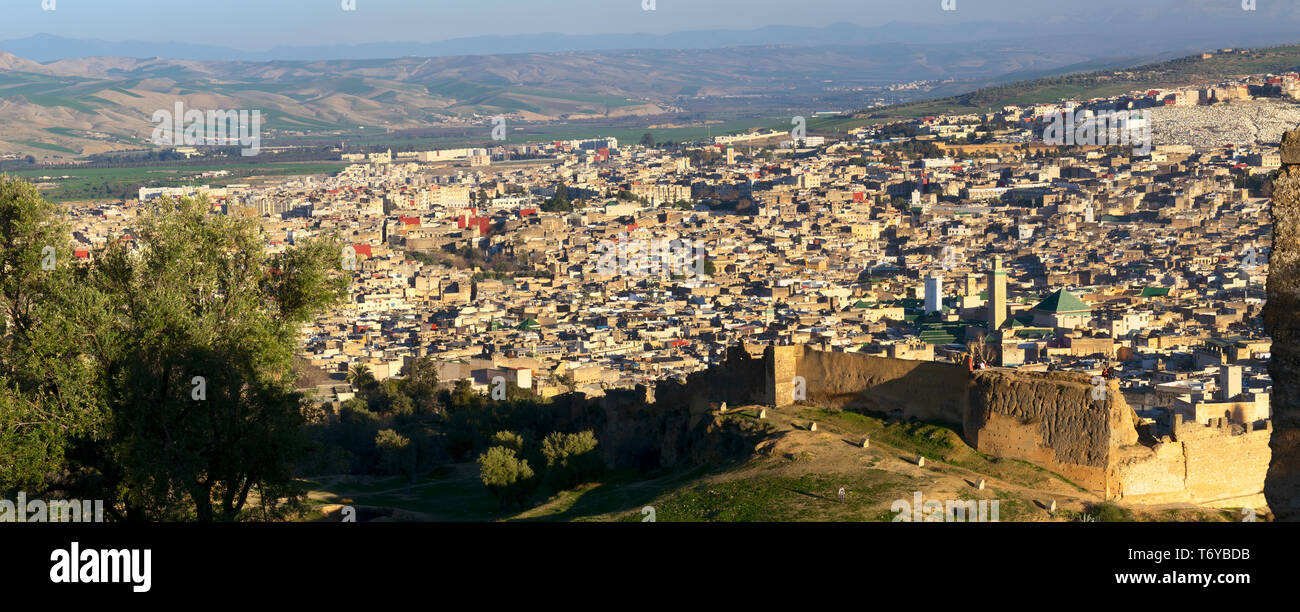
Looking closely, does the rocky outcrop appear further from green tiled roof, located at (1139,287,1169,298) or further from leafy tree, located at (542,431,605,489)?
green tiled roof, located at (1139,287,1169,298)

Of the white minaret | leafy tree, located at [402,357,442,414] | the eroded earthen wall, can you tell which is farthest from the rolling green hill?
the eroded earthen wall

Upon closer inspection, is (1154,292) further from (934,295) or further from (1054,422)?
(1054,422)

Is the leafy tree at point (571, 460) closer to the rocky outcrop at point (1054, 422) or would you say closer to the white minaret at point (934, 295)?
the rocky outcrop at point (1054, 422)

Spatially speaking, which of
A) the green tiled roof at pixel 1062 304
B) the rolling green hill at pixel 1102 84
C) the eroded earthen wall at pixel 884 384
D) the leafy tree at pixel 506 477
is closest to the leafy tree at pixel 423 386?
the leafy tree at pixel 506 477

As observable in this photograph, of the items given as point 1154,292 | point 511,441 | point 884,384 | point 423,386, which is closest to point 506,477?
point 511,441
